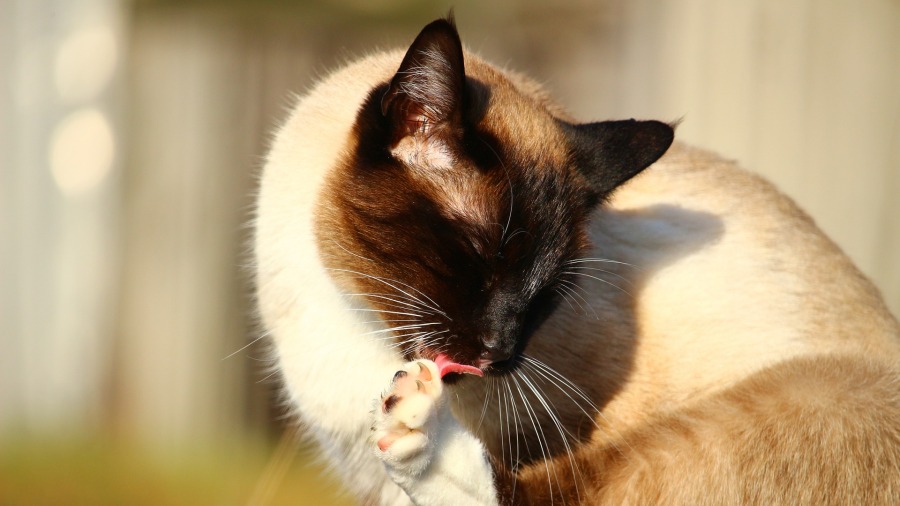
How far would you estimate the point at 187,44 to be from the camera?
489 centimetres

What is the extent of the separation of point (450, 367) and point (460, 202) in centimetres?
37

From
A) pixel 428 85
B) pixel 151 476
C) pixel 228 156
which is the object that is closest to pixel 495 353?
pixel 428 85

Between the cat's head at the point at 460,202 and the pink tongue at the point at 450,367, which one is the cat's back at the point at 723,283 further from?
the pink tongue at the point at 450,367

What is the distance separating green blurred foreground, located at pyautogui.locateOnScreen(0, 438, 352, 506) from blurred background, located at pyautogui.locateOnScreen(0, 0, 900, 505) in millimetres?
31

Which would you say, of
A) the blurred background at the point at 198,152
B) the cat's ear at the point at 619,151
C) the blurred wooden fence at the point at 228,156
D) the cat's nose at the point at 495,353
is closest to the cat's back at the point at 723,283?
the cat's ear at the point at 619,151

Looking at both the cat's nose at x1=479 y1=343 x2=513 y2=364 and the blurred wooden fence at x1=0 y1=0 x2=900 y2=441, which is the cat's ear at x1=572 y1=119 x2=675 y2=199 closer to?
the cat's nose at x1=479 y1=343 x2=513 y2=364

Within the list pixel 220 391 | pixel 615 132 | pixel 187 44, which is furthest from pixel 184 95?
pixel 615 132

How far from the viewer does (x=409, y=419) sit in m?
1.66

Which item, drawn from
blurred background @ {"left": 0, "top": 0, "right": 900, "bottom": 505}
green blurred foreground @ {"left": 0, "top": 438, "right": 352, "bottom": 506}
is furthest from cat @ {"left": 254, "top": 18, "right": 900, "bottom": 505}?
blurred background @ {"left": 0, "top": 0, "right": 900, "bottom": 505}

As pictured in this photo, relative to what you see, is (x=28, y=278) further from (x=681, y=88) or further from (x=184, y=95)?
(x=681, y=88)

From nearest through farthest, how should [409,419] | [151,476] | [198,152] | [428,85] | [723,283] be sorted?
[409,419] → [428,85] → [723,283] → [151,476] → [198,152]

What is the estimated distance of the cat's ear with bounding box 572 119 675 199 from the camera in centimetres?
202

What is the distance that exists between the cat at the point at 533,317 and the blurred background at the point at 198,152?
219 cm

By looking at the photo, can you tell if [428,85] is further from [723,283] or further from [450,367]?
[723,283]
